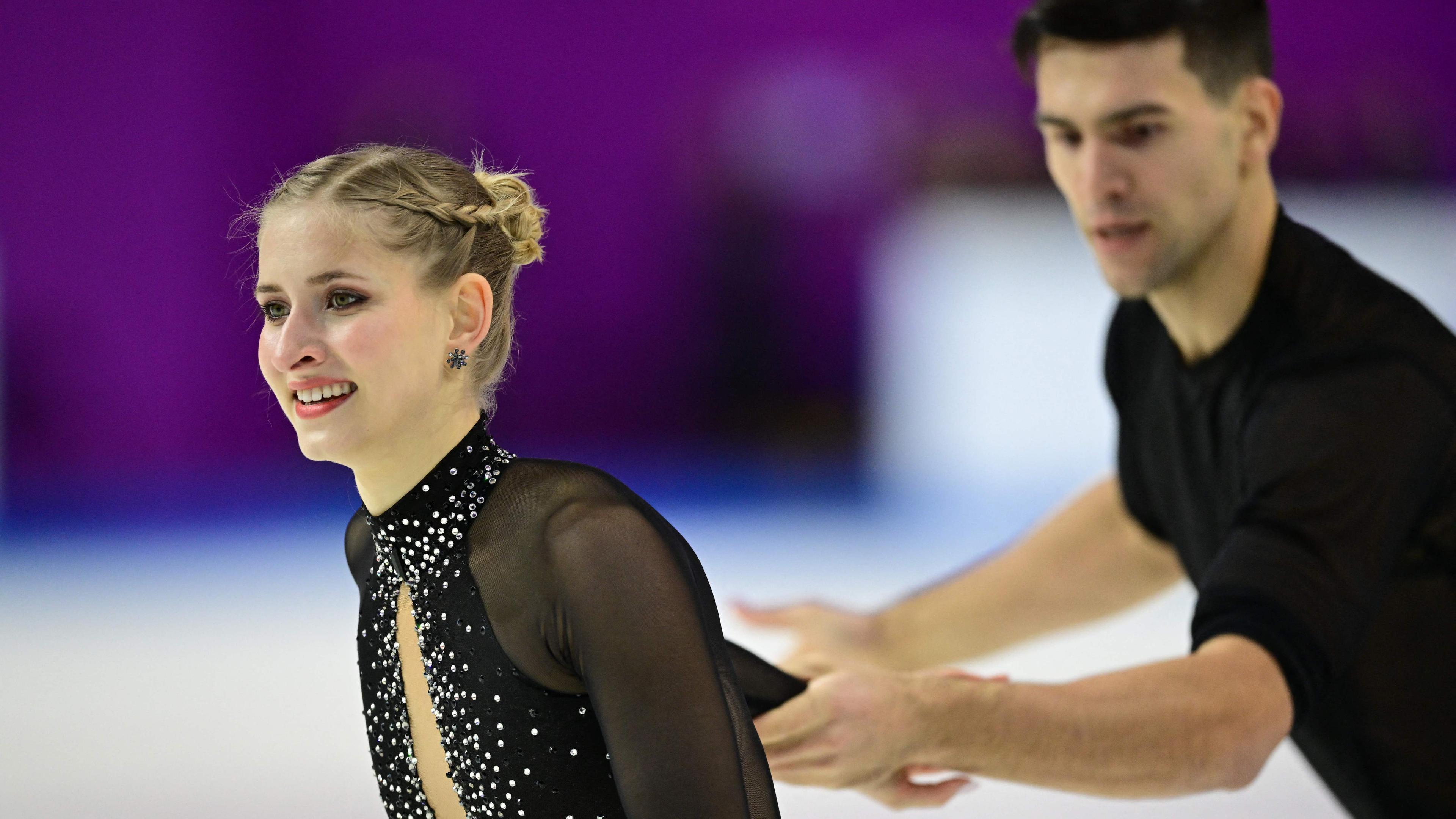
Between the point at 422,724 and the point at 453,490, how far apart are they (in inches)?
8.6

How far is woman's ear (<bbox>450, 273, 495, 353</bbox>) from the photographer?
1217mm

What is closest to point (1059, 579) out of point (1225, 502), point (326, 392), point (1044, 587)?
point (1044, 587)

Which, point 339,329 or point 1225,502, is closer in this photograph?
point 339,329

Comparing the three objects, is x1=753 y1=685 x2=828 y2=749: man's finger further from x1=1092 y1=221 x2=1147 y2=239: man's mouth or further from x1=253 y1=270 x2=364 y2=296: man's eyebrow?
x1=1092 y1=221 x2=1147 y2=239: man's mouth

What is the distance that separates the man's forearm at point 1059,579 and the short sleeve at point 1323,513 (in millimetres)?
712

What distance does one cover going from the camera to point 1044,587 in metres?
2.81

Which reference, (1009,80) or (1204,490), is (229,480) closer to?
(1009,80)

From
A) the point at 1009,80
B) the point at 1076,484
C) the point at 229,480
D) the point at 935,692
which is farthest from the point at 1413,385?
the point at 1009,80

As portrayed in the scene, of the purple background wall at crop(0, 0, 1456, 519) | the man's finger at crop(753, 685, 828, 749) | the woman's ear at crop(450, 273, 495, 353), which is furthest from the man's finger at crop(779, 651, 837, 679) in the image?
the purple background wall at crop(0, 0, 1456, 519)

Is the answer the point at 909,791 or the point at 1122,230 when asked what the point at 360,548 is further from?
the point at 1122,230

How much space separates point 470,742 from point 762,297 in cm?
868

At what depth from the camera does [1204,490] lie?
7.91 feet

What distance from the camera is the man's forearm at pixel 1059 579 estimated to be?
9.00 feet

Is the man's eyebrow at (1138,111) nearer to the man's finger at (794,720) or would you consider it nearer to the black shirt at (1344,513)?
the black shirt at (1344,513)
